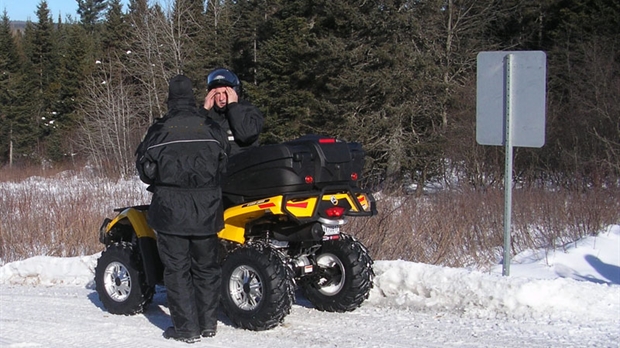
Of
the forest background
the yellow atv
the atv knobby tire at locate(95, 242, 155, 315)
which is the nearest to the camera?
the yellow atv

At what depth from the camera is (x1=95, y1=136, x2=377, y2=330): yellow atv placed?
556cm

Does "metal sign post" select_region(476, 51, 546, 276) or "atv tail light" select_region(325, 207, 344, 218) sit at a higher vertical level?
"metal sign post" select_region(476, 51, 546, 276)

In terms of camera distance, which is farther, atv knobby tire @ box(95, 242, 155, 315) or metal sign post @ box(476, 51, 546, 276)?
metal sign post @ box(476, 51, 546, 276)

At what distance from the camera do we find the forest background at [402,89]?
13.4m

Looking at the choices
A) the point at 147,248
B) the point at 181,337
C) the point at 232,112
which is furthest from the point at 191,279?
the point at 232,112

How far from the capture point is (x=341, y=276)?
6.19 meters

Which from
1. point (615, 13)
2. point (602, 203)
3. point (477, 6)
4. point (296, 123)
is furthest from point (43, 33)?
point (602, 203)

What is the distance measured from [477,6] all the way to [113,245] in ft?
94.1

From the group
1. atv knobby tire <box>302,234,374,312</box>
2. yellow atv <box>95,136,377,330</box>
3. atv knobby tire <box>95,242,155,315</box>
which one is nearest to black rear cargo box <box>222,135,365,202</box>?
yellow atv <box>95,136,377,330</box>

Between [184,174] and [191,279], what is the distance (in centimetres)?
86

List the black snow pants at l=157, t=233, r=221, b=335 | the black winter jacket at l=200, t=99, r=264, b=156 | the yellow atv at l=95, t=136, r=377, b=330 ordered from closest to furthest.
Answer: the black snow pants at l=157, t=233, r=221, b=335 → the yellow atv at l=95, t=136, r=377, b=330 → the black winter jacket at l=200, t=99, r=264, b=156

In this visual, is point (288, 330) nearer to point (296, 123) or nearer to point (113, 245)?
point (113, 245)

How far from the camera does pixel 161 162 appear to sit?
17.6 ft

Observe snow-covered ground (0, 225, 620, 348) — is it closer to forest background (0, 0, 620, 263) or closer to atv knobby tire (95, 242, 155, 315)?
atv knobby tire (95, 242, 155, 315)
